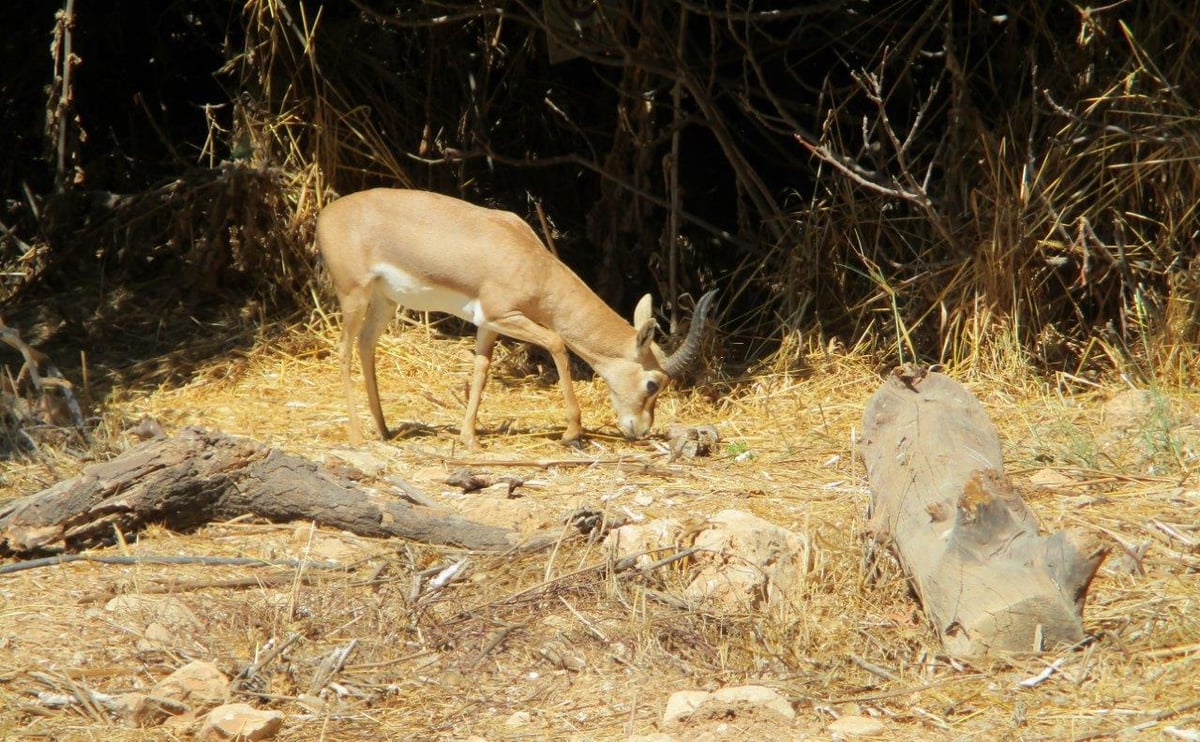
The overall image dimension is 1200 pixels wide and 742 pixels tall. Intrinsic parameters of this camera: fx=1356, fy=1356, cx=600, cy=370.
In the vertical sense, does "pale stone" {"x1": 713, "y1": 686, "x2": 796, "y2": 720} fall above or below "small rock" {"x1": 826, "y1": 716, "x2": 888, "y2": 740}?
above

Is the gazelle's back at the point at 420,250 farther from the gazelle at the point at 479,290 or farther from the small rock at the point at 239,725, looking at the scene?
the small rock at the point at 239,725

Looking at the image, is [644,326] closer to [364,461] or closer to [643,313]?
[643,313]

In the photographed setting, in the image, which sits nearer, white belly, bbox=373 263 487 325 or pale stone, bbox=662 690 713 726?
pale stone, bbox=662 690 713 726

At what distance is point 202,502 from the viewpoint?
5.96 metres

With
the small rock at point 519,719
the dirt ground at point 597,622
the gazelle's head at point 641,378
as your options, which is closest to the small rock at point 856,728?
the dirt ground at point 597,622

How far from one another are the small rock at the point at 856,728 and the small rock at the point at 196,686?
197cm

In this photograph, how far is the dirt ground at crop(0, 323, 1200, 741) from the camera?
172 inches

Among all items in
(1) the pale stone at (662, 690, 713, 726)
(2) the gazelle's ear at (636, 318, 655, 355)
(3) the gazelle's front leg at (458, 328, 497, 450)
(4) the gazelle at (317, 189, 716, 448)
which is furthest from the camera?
(2) the gazelle's ear at (636, 318, 655, 355)

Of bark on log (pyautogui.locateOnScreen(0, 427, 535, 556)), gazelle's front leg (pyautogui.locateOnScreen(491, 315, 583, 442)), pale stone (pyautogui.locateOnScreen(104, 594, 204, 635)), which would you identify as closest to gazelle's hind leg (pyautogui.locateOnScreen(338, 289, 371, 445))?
gazelle's front leg (pyautogui.locateOnScreen(491, 315, 583, 442))

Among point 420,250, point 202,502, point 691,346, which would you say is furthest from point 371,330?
point 202,502

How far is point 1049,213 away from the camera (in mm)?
8508

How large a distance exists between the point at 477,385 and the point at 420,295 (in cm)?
68

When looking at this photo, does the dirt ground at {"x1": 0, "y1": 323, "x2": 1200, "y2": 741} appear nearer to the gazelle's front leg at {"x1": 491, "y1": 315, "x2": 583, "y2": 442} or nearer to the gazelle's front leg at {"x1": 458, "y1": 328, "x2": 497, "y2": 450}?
the gazelle's front leg at {"x1": 458, "y1": 328, "x2": 497, "y2": 450}

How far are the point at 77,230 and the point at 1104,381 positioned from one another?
7.88m
